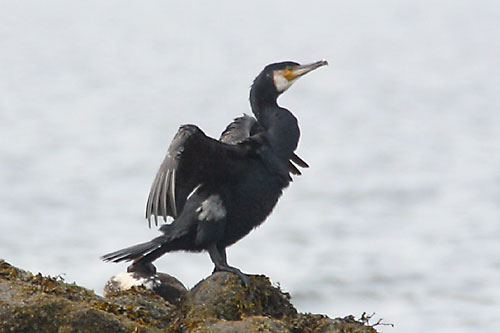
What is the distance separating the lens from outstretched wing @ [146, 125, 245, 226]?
631cm

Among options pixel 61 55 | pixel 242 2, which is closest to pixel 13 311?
pixel 61 55

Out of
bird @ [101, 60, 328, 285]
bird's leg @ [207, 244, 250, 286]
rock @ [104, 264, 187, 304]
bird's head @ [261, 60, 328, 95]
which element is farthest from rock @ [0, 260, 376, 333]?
bird's head @ [261, 60, 328, 95]

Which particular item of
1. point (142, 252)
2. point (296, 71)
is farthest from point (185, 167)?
point (296, 71)

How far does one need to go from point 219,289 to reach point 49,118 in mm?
23654

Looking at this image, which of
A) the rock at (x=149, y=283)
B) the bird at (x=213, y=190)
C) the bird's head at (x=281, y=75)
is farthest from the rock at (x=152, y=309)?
the bird's head at (x=281, y=75)

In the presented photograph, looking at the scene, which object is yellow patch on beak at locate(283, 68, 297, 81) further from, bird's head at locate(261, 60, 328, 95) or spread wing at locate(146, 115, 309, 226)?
spread wing at locate(146, 115, 309, 226)

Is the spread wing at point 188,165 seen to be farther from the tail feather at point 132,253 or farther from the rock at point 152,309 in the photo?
the rock at point 152,309

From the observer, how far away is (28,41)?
4034 cm

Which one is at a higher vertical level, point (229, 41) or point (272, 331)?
point (229, 41)

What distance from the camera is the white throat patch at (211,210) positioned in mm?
6535

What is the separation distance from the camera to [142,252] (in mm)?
6527

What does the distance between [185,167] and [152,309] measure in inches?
49.4

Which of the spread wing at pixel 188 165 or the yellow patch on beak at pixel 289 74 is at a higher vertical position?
the yellow patch on beak at pixel 289 74

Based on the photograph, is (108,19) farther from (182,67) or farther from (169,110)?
(169,110)
